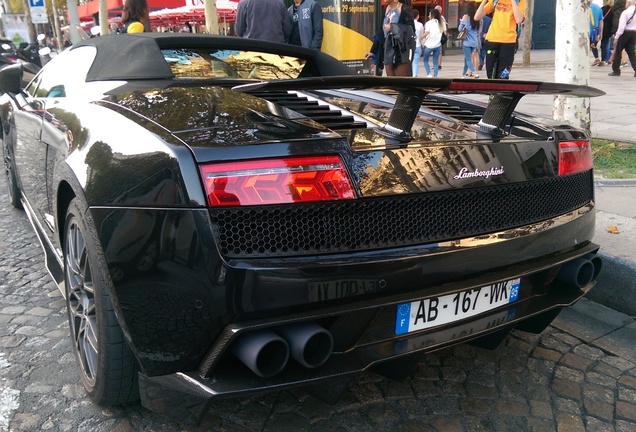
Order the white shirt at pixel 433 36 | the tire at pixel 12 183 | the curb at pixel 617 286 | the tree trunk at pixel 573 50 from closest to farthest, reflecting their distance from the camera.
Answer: the curb at pixel 617 286, the tire at pixel 12 183, the tree trunk at pixel 573 50, the white shirt at pixel 433 36

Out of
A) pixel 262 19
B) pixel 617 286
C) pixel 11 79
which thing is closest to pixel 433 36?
pixel 262 19

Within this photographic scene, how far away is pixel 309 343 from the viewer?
179 cm

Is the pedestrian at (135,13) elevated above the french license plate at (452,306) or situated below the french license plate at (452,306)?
above

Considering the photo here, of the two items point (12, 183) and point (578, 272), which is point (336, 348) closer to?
point (578, 272)

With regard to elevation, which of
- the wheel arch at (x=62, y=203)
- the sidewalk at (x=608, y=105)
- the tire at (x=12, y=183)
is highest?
the wheel arch at (x=62, y=203)

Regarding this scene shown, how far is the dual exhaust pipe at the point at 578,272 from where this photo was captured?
8.07 feet

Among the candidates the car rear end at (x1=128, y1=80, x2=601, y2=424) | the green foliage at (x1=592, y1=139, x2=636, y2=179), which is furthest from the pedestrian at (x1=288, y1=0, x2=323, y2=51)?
the car rear end at (x1=128, y1=80, x2=601, y2=424)

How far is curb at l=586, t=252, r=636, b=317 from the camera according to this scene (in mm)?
3381

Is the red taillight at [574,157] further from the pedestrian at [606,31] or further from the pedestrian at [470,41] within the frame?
the pedestrian at [606,31]

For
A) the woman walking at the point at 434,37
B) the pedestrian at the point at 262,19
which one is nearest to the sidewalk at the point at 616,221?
the pedestrian at the point at 262,19

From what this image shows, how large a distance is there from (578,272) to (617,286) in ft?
3.91

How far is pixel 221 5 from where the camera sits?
2070cm

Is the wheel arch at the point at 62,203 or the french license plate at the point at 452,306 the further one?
the wheel arch at the point at 62,203

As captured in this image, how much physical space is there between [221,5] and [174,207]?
67.2ft
